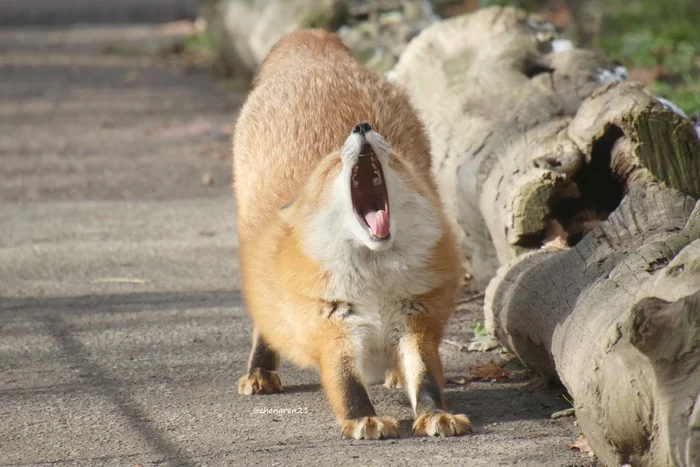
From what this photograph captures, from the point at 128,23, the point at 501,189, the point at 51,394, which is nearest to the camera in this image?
the point at 51,394

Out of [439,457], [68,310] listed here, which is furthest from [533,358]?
[68,310]

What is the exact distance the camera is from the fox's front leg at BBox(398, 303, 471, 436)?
3.88m

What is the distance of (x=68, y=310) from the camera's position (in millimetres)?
5660

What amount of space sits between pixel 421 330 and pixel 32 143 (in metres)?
6.95

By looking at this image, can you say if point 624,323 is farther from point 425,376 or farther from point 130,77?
point 130,77

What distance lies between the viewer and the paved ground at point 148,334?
151 inches

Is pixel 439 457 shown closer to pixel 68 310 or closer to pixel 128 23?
pixel 68 310

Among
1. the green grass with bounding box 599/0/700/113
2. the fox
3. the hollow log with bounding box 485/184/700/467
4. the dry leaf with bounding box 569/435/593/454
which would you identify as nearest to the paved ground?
the dry leaf with bounding box 569/435/593/454

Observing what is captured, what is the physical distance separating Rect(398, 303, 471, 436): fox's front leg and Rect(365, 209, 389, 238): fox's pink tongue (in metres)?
0.36

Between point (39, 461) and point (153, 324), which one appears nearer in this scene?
point (39, 461)

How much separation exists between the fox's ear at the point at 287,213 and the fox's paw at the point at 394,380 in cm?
89

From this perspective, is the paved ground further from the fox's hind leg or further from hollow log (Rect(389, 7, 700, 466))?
hollow log (Rect(389, 7, 700, 466))

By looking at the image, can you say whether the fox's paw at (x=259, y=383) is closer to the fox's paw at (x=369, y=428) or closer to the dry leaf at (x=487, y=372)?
the fox's paw at (x=369, y=428)

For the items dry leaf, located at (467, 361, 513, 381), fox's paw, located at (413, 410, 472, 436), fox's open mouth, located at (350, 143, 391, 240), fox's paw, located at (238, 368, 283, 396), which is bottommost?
dry leaf, located at (467, 361, 513, 381)
